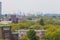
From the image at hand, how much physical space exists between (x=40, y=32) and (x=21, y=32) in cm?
159

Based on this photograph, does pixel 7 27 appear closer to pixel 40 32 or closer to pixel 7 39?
pixel 7 39

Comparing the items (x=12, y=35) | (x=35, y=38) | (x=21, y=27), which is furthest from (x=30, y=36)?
(x=21, y=27)

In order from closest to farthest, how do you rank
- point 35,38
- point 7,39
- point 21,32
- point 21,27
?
point 7,39
point 35,38
point 21,32
point 21,27

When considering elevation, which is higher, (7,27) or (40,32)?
(7,27)

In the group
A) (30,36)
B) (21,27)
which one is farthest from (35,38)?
(21,27)

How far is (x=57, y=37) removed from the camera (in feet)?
64.0

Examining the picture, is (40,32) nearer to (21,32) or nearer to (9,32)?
(21,32)

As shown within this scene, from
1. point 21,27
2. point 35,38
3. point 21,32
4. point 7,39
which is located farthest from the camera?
point 21,27

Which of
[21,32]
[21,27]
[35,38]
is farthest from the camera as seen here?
[21,27]

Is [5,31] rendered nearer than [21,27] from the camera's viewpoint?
Yes

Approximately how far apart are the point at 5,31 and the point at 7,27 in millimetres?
Result: 282

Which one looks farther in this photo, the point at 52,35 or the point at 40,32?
the point at 40,32

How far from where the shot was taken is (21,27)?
32.3 m

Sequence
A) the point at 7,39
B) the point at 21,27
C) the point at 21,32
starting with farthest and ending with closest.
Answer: the point at 21,27, the point at 21,32, the point at 7,39
